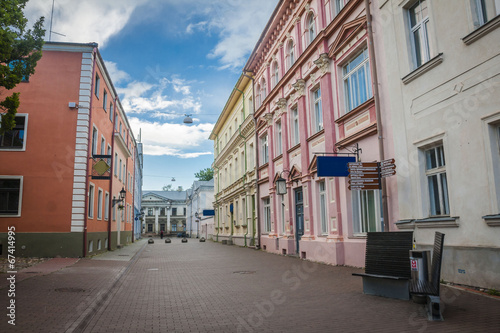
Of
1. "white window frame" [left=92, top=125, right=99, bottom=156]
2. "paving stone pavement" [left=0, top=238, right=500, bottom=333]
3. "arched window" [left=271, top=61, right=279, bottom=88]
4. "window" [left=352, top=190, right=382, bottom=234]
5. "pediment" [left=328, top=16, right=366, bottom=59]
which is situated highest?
"arched window" [left=271, top=61, right=279, bottom=88]

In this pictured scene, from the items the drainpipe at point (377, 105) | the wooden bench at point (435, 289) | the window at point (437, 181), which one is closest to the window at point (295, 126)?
the drainpipe at point (377, 105)

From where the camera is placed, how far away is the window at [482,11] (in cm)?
768

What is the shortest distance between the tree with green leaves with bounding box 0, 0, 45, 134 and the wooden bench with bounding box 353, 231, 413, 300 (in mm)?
9160

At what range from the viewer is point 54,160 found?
18047mm

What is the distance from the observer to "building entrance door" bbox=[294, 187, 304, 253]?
18.1 metres

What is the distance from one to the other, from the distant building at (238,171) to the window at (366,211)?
12.9 meters

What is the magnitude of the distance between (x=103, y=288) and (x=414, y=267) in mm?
6641

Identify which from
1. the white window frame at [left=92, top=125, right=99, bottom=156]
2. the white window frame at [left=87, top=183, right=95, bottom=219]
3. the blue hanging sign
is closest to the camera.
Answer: the blue hanging sign

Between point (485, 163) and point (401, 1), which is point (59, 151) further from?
point (485, 163)

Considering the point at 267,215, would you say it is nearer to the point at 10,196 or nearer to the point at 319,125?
the point at 319,125

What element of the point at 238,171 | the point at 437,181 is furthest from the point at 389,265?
the point at 238,171

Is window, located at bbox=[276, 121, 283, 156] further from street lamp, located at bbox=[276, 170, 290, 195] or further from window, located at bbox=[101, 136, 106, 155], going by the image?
window, located at bbox=[101, 136, 106, 155]

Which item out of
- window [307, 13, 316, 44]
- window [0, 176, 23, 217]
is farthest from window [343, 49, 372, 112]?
window [0, 176, 23, 217]

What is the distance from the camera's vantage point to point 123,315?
6.70m
